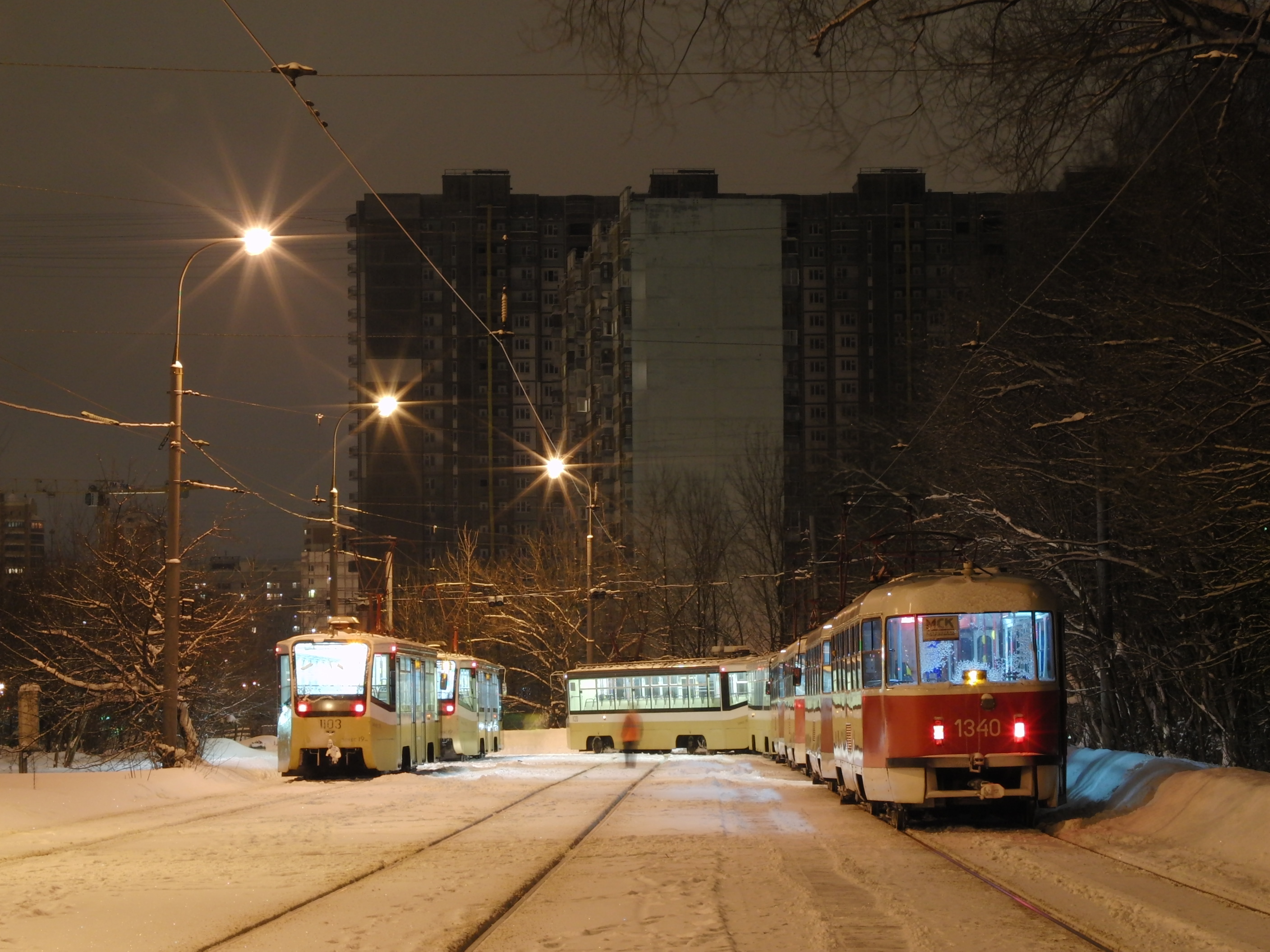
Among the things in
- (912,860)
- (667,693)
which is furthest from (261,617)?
(912,860)

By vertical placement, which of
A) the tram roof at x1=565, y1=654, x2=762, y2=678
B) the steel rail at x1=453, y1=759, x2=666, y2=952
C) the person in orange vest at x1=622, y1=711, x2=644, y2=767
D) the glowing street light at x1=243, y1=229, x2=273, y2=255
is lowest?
the steel rail at x1=453, y1=759, x2=666, y2=952

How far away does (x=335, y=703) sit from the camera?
28453mm

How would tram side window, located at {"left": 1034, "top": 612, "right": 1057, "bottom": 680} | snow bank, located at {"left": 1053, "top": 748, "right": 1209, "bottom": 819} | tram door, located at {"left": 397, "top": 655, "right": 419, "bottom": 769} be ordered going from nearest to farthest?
snow bank, located at {"left": 1053, "top": 748, "right": 1209, "bottom": 819}, tram side window, located at {"left": 1034, "top": 612, "right": 1057, "bottom": 680}, tram door, located at {"left": 397, "top": 655, "right": 419, "bottom": 769}

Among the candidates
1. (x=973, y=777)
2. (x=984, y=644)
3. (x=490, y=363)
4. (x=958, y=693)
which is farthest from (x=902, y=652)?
(x=490, y=363)

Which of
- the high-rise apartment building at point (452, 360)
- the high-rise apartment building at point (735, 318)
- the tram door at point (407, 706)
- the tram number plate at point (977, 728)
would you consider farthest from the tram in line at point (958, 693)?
the high-rise apartment building at point (452, 360)

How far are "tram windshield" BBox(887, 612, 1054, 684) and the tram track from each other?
4142mm

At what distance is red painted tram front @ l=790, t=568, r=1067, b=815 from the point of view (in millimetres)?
16328

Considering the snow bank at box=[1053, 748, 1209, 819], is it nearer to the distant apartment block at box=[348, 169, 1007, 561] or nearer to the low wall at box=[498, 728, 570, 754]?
the low wall at box=[498, 728, 570, 754]

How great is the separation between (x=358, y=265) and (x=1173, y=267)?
308 ft

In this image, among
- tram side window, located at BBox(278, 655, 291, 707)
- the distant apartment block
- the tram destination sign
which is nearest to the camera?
the tram destination sign

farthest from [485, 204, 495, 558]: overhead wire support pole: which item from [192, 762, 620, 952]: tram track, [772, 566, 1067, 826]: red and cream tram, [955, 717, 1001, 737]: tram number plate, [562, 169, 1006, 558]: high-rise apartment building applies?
[955, 717, 1001, 737]: tram number plate

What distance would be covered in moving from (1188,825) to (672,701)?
1245 inches

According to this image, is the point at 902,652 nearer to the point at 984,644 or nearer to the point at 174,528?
the point at 984,644

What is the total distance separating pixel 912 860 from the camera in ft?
43.1
